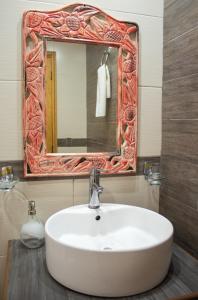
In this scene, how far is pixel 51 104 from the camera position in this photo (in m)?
1.22

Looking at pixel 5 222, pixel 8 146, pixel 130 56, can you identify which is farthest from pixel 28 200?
pixel 130 56

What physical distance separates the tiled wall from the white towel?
0.97ft

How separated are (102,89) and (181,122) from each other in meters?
Result: 0.40

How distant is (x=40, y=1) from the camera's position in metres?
1.17

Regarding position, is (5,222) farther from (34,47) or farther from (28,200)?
(34,47)

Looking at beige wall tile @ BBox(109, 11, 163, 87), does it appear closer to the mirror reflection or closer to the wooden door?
the mirror reflection

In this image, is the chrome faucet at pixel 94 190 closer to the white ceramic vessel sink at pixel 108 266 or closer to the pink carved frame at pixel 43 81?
the pink carved frame at pixel 43 81

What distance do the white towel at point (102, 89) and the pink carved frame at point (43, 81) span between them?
2.5 inches

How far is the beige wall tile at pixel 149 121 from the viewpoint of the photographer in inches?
53.4

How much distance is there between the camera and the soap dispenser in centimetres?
113

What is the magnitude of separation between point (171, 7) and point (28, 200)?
1.12 metres

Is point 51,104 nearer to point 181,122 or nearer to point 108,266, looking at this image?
point 181,122

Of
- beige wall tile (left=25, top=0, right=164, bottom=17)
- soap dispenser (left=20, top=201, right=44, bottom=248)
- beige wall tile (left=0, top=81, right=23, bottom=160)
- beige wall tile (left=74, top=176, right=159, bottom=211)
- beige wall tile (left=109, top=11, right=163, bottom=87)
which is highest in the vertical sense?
beige wall tile (left=25, top=0, right=164, bottom=17)

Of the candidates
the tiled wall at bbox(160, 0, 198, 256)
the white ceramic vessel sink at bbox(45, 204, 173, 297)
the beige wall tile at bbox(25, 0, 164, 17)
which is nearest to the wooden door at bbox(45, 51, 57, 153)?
the beige wall tile at bbox(25, 0, 164, 17)
